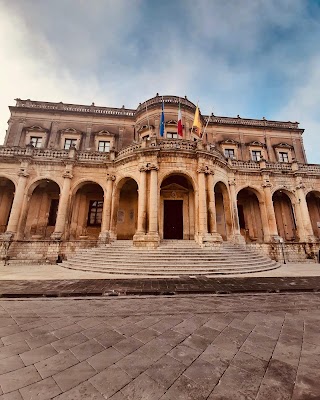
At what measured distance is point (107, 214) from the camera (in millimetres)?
14445

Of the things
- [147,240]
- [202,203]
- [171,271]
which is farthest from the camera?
[202,203]

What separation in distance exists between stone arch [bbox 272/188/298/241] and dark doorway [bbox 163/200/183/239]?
31.0 ft

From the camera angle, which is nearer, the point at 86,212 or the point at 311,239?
the point at 311,239

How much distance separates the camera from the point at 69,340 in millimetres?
2906

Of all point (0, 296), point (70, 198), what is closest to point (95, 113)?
point (70, 198)

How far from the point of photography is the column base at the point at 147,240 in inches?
456

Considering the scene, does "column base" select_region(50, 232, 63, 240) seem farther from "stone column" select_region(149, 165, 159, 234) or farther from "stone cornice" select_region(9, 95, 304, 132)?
"stone cornice" select_region(9, 95, 304, 132)

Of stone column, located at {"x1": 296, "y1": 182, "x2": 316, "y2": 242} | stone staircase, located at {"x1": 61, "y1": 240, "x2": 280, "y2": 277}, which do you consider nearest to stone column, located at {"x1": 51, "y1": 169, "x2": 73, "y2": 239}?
stone staircase, located at {"x1": 61, "y1": 240, "x2": 280, "y2": 277}

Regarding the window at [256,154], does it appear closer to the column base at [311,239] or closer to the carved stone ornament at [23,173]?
the column base at [311,239]

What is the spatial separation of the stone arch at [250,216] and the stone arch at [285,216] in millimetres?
1965

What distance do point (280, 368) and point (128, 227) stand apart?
15185mm

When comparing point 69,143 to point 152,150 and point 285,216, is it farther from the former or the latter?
point 285,216

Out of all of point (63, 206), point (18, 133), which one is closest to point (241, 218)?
point (63, 206)

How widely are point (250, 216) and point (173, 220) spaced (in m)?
8.21
